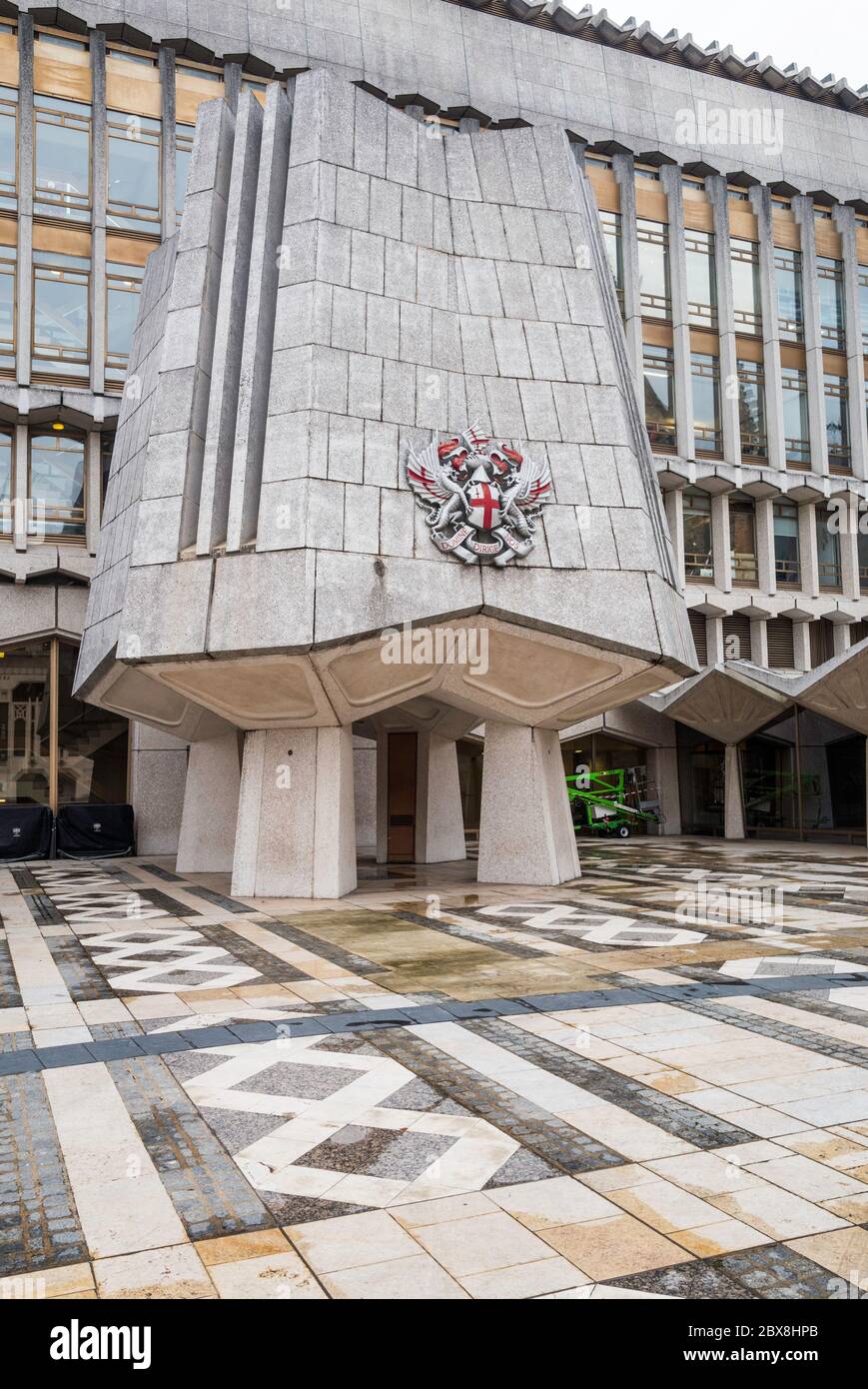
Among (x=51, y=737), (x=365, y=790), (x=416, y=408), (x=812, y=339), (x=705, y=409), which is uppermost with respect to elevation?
(x=812, y=339)

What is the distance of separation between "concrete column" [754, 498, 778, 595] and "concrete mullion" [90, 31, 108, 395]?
74.8ft

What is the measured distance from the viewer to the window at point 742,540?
39938 millimetres

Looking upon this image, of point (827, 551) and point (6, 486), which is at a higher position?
point (827, 551)

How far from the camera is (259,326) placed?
19484mm

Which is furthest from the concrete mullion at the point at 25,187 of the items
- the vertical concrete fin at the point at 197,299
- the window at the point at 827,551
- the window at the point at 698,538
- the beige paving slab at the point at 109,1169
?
the window at the point at 827,551

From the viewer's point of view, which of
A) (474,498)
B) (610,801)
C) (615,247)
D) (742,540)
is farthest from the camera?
(742,540)

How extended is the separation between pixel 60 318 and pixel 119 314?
1609 mm

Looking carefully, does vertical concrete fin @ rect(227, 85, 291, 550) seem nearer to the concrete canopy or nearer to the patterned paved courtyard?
the concrete canopy

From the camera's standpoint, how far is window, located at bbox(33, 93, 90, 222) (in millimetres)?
31219

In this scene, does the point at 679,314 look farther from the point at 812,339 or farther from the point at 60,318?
the point at 60,318

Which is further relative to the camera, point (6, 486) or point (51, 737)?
point (51, 737)

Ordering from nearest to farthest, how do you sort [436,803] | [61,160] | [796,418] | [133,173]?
[436,803]
[61,160]
[133,173]
[796,418]

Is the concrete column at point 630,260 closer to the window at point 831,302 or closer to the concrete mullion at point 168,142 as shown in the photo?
the window at point 831,302

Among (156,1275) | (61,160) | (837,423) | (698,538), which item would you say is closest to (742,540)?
(698,538)
